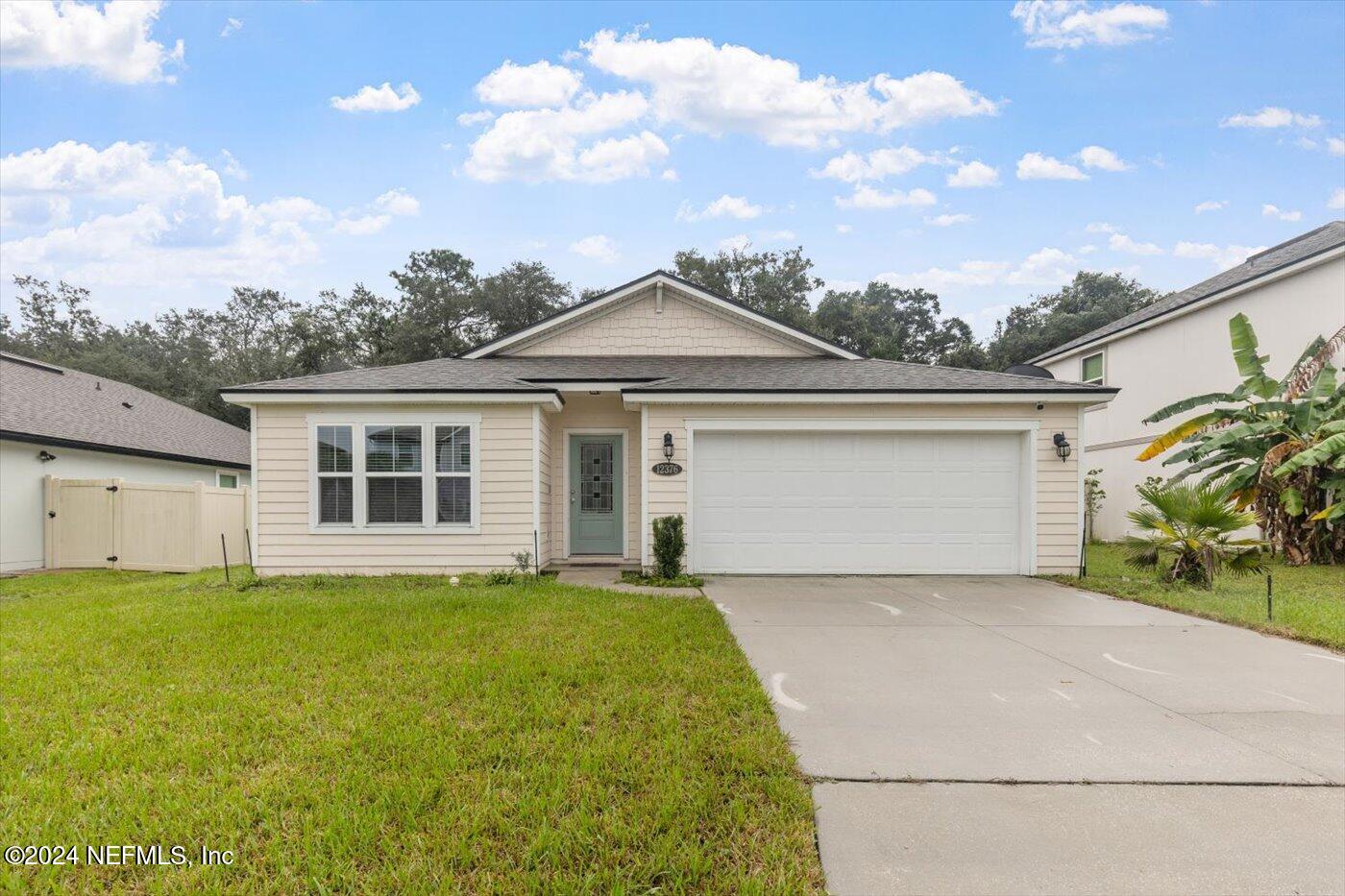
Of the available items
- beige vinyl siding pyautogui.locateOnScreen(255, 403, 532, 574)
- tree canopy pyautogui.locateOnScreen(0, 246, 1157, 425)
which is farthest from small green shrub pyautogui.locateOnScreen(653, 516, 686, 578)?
tree canopy pyautogui.locateOnScreen(0, 246, 1157, 425)

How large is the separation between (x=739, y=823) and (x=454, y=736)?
1.61 metres

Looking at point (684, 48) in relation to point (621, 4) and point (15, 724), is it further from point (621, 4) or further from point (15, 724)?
point (15, 724)

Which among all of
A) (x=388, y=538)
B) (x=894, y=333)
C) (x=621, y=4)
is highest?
(x=621, y=4)

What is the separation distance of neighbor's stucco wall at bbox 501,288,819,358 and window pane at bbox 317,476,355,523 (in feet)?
14.2

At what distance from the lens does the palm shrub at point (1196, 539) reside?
7.14m

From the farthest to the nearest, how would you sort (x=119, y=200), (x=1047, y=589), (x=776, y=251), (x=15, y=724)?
(x=776, y=251)
(x=119, y=200)
(x=1047, y=589)
(x=15, y=724)

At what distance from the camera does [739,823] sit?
7.88 feet

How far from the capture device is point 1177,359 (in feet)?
45.4

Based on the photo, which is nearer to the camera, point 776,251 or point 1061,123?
point 1061,123

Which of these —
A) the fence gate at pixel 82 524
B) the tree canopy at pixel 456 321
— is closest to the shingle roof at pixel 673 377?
the fence gate at pixel 82 524

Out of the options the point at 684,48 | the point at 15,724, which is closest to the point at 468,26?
the point at 684,48

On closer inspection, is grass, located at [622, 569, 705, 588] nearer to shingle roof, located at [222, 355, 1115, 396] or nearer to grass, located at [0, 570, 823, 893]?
grass, located at [0, 570, 823, 893]

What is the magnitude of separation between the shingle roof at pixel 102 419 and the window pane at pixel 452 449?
809 centimetres

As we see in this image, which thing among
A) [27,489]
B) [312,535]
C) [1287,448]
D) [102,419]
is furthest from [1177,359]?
[102,419]
